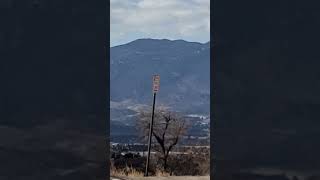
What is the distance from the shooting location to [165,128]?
2205 centimetres

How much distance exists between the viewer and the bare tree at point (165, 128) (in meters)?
21.9

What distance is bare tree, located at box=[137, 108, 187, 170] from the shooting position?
21859mm
